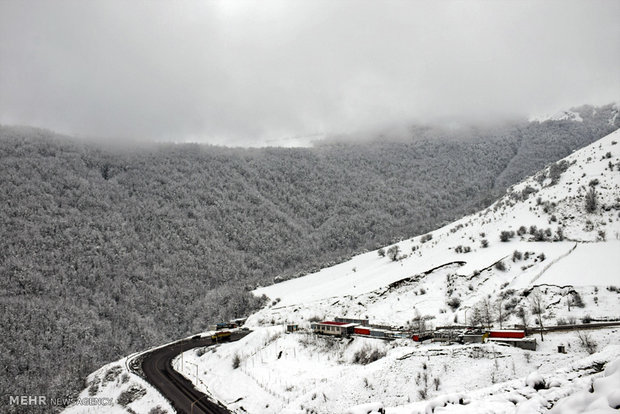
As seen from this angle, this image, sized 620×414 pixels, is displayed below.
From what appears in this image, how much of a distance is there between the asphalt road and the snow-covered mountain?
5.40ft

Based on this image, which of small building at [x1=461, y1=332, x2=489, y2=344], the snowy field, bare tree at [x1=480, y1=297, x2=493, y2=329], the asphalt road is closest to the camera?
the snowy field

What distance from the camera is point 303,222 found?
192m

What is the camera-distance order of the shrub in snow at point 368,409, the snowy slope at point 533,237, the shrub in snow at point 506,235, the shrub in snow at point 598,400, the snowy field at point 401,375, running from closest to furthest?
1. the shrub in snow at point 598,400
2. the snowy field at point 401,375
3. the shrub in snow at point 368,409
4. the snowy slope at point 533,237
5. the shrub in snow at point 506,235

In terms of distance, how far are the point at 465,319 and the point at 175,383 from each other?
107 ft

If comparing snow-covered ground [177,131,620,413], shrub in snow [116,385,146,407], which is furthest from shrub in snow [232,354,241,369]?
shrub in snow [116,385,146,407]

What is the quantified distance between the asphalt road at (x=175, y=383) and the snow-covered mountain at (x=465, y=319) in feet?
5.40

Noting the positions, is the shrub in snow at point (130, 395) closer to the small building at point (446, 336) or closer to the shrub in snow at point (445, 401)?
the small building at point (446, 336)

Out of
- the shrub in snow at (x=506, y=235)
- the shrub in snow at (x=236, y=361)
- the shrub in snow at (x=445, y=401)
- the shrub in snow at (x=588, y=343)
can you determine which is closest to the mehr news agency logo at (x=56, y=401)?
the shrub in snow at (x=236, y=361)

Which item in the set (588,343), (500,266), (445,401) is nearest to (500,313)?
(500,266)

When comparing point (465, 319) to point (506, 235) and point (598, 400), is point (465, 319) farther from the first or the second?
point (598, 400)

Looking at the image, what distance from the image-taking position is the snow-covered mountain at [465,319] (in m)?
13.9

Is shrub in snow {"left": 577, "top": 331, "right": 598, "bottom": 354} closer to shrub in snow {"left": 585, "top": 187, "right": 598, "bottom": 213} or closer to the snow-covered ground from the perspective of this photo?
the snow-covered ground

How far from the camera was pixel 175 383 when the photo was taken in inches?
1754

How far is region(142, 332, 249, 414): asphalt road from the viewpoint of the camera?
3631cm
